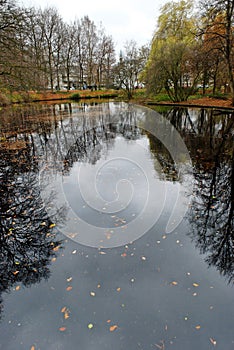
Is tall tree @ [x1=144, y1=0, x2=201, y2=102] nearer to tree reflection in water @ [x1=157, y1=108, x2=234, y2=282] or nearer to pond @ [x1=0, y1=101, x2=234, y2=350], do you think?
tree reflection in water @ [x1=157, y1=108, x2=234, y2=282]

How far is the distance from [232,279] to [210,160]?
507 centimetres

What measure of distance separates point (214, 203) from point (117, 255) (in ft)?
8.52

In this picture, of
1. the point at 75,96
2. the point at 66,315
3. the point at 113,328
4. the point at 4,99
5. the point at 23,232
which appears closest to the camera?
the point at 113,328

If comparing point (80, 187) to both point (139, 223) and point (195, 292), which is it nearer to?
point (139, 223)

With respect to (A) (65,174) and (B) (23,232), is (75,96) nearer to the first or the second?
(A) (65,174)

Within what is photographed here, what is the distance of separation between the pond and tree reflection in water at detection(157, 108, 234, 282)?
2 centimetres

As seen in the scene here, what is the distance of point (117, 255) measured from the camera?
10.7ft

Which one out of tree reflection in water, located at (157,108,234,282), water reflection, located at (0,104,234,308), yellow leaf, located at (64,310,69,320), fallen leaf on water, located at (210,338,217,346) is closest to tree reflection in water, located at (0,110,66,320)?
water reflection, located at (0,104,234,308)

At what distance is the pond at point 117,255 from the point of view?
7.37 feet

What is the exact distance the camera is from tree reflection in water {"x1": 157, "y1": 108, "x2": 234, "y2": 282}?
3.28m

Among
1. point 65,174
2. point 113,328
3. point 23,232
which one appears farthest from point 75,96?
point 113,328

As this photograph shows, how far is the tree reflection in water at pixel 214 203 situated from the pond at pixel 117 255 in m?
0.02

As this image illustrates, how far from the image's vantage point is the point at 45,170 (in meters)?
6.75

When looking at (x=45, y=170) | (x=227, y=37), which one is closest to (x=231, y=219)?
(x=45, y=170)
